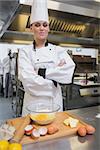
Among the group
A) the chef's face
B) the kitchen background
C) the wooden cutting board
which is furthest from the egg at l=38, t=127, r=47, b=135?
the kitchen background

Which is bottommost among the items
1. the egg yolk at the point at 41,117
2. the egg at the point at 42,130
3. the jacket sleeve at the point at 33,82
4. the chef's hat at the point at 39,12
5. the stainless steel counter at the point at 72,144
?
the stainless steel counter at the point at 72,144

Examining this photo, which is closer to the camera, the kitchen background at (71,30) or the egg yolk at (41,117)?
the egg yolk at (41,117)

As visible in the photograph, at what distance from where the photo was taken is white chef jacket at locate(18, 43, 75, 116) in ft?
3.80

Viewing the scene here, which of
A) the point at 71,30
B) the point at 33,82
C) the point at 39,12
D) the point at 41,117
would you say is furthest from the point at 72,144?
the point at 71,30

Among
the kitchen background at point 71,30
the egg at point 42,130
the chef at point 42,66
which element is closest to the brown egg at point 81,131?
the egg at point 42,130

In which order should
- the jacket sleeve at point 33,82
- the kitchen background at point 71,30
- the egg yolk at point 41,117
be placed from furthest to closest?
the kitchen background at point 71,30, the jacket sleeve at point 33,82, the egg yolk at point 41,117

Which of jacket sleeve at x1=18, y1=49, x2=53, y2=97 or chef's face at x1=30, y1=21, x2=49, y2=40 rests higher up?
chef's face at x1=30, y1=21, x2=49, y2=40

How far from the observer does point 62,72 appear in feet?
3.97

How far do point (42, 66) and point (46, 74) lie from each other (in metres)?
0.08

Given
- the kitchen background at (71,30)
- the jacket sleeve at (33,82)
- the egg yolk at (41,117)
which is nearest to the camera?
the egg yolk at (41,117)

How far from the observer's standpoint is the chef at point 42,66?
1.16 metres

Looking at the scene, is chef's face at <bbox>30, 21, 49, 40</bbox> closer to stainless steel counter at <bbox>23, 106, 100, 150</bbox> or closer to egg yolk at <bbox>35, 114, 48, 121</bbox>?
egg yolk at <bbox>35, 114, 48, 121</bbox>

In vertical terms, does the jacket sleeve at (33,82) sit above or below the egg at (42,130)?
above

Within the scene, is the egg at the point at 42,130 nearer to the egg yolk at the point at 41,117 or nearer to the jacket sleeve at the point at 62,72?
the egg yolk at the point at 41,117
